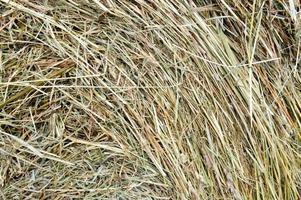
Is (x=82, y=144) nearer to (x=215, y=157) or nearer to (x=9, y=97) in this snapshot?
(x=9, y=97)

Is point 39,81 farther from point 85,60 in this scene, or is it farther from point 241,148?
point 241,148

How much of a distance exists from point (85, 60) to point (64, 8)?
12cm

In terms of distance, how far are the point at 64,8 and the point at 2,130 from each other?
28 centimetres

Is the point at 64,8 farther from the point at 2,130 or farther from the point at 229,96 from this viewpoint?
the point at 229,96

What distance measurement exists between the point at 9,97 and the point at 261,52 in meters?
0.54

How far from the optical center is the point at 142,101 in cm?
143

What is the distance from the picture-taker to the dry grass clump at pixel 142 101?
1.42 metres

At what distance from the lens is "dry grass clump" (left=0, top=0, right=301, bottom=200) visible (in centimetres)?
142

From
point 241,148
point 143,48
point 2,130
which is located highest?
point 143,48

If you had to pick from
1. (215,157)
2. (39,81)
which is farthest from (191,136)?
(39,81)

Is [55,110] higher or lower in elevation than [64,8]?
lower

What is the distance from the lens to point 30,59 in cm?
142

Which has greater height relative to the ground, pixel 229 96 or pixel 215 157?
pixel 229 96

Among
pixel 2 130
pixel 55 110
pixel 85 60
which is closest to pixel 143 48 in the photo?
pixel 85 60
